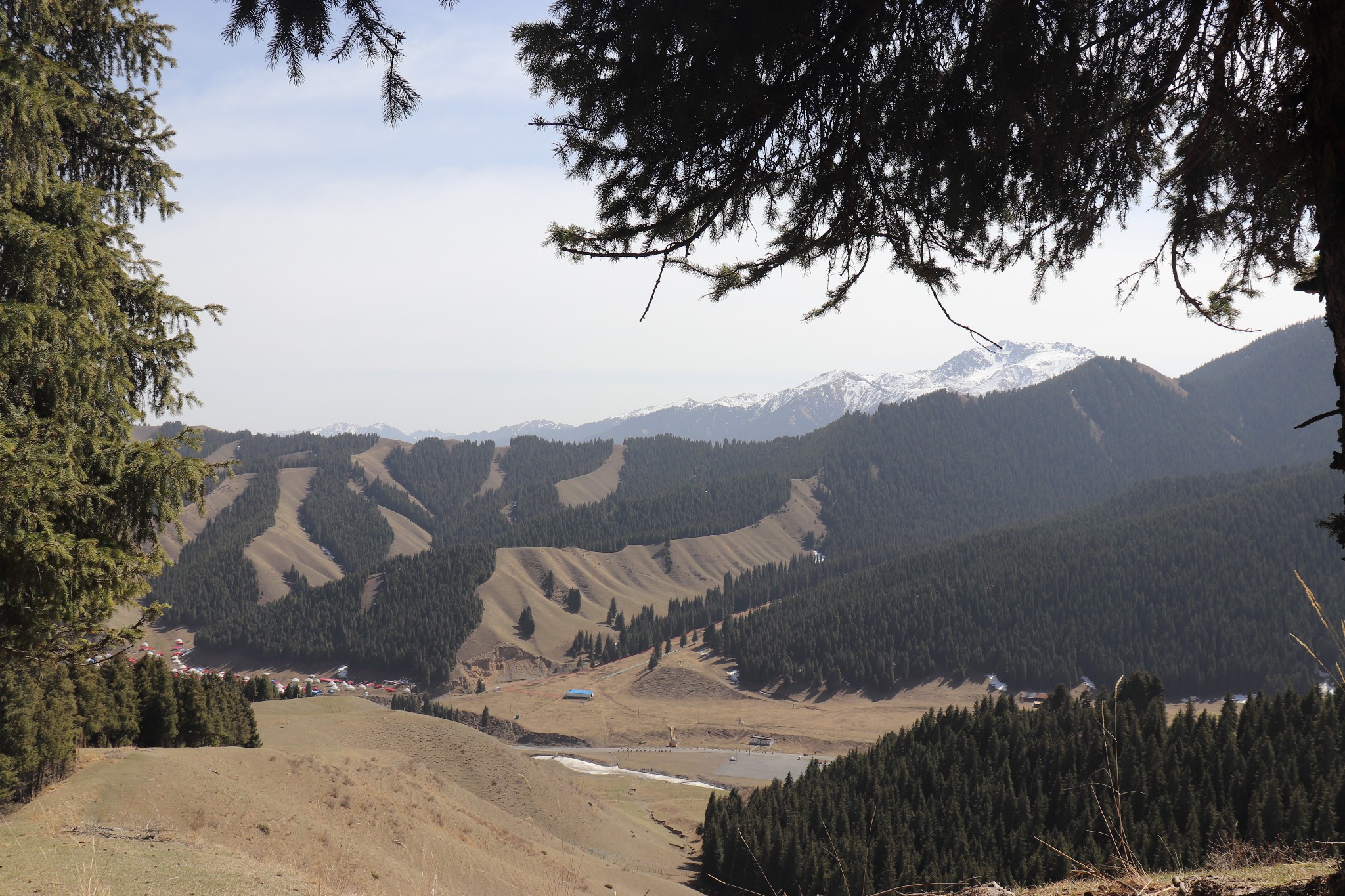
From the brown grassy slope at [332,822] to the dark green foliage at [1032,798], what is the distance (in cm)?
946

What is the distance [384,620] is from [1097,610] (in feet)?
476

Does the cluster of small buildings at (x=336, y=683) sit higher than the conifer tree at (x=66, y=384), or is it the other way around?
the conifer tree at (x=66, y=384)

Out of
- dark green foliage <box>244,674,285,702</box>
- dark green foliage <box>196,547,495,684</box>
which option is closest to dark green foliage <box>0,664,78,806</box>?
dark green foliage <box>244,674,285,702</box>

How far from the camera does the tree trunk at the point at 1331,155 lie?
4211mm

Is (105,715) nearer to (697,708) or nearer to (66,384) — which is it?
(66,384)

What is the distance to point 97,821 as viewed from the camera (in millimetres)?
21547

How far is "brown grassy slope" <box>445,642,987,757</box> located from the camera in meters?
117

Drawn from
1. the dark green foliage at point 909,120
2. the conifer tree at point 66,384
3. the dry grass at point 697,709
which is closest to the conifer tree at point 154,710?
the conifer tree at point 66,384

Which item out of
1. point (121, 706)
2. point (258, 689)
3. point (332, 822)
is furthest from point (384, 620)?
point (332, 822)

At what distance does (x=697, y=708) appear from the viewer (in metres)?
133

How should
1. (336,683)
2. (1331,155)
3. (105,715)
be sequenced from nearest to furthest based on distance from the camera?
1. (1331,155)
2. (105,715)
3. (336,683)

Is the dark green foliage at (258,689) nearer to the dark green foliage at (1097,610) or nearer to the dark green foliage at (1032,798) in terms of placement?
the dark green foliage at (1032,798)

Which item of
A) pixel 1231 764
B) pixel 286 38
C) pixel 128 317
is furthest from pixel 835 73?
pixel 1231 764

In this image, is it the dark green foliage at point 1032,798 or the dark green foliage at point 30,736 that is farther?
the dark green foliage at point 1032,798
